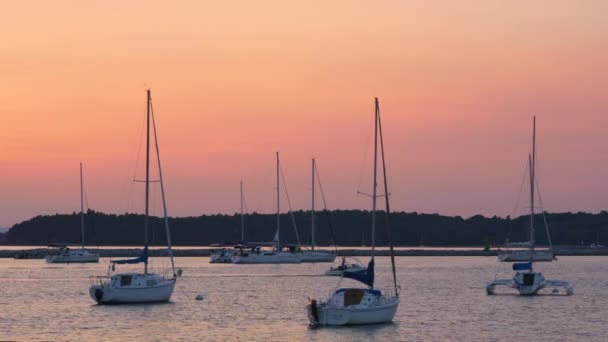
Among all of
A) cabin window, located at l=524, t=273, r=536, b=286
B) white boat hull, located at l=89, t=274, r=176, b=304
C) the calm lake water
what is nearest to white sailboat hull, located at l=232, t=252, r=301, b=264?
the calm lake water

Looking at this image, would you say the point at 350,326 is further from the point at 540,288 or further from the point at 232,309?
the point at 540,288

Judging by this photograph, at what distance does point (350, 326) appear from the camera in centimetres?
6019

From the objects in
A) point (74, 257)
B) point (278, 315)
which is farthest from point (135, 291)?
point (74, 257)

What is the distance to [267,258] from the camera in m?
156

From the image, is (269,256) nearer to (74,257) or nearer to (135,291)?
(74,257)

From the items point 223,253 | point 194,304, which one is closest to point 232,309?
point 194,304

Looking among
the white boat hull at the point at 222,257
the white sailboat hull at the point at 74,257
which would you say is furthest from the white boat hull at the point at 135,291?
the white boat hull at the point at 222,257

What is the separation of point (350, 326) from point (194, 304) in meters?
22.0

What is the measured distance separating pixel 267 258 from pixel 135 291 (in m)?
81.8

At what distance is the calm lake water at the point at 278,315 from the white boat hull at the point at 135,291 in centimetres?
60

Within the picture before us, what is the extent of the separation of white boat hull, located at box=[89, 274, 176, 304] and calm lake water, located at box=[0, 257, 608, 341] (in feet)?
1.98

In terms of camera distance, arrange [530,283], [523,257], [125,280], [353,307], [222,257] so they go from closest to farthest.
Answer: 1. [353,307]
2. [125,280]
3. [530,283]
4. [222,257]
5. [523,257]

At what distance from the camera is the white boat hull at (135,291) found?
74438 mm

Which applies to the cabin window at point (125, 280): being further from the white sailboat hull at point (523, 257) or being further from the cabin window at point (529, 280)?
the white sailboat hull at point (523, 257)
